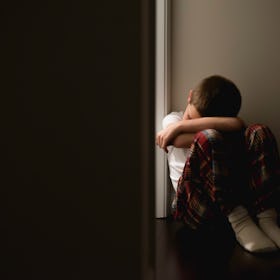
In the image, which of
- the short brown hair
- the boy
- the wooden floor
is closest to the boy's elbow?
the boy

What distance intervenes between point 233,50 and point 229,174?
64 centimetres

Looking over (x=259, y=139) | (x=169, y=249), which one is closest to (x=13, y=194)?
(x=169, y=249)

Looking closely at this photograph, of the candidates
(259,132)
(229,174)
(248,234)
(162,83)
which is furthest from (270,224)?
(162,83)

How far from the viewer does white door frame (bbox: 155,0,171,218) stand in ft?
4.64

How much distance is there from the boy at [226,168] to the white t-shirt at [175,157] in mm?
75

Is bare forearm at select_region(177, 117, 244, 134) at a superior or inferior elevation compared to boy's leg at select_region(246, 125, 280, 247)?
superior

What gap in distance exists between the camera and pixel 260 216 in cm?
112

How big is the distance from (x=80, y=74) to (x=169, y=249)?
871 millimetres

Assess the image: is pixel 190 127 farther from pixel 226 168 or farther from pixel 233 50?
pixel 233 50

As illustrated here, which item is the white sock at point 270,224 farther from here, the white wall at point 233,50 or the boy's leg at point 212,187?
the white wall at point 233,50

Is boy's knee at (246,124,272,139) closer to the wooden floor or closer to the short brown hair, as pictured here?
the short brown hair

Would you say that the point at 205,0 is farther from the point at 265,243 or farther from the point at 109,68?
the point at 109,68

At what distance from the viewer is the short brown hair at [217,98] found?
1.21 metres

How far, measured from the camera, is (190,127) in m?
1.21
